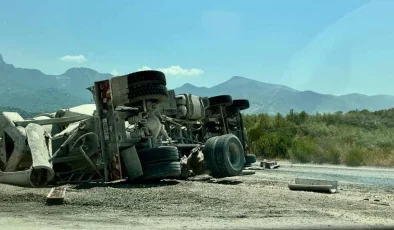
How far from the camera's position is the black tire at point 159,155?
1023 cm

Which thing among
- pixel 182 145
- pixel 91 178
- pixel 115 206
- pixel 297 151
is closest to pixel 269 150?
pixel 297 151

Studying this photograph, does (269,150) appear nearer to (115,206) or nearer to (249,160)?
(249,160)

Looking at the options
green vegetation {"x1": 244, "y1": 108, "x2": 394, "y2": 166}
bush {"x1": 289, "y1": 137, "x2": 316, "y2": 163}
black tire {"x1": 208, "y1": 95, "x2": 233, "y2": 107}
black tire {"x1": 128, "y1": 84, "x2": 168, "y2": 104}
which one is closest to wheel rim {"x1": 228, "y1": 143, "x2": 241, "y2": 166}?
black tire {"x1": 128, "y1": 84, "x2": 168, "y2": 104}

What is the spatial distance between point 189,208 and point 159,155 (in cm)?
282

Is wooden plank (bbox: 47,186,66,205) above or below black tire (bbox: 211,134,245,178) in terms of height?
below

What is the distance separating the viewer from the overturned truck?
10242 millimetres

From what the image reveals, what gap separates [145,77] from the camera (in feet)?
33.4

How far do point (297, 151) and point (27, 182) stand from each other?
659 inches

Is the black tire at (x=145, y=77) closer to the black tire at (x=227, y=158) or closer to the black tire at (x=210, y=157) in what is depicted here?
the black tire at (x=210, y=157)

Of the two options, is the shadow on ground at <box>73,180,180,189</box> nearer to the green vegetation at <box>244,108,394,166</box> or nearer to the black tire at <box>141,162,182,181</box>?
the black tire at <box>141,162,182,181</box>

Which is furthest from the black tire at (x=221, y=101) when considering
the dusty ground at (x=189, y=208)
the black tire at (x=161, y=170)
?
the dusty ground at (x=189, y=208)

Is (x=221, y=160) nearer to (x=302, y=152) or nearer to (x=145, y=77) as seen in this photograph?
(x=145, y=77)

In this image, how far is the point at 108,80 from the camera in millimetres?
10617

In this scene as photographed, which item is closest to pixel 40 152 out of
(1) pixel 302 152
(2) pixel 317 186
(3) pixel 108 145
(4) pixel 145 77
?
(3) pixel 108 145
